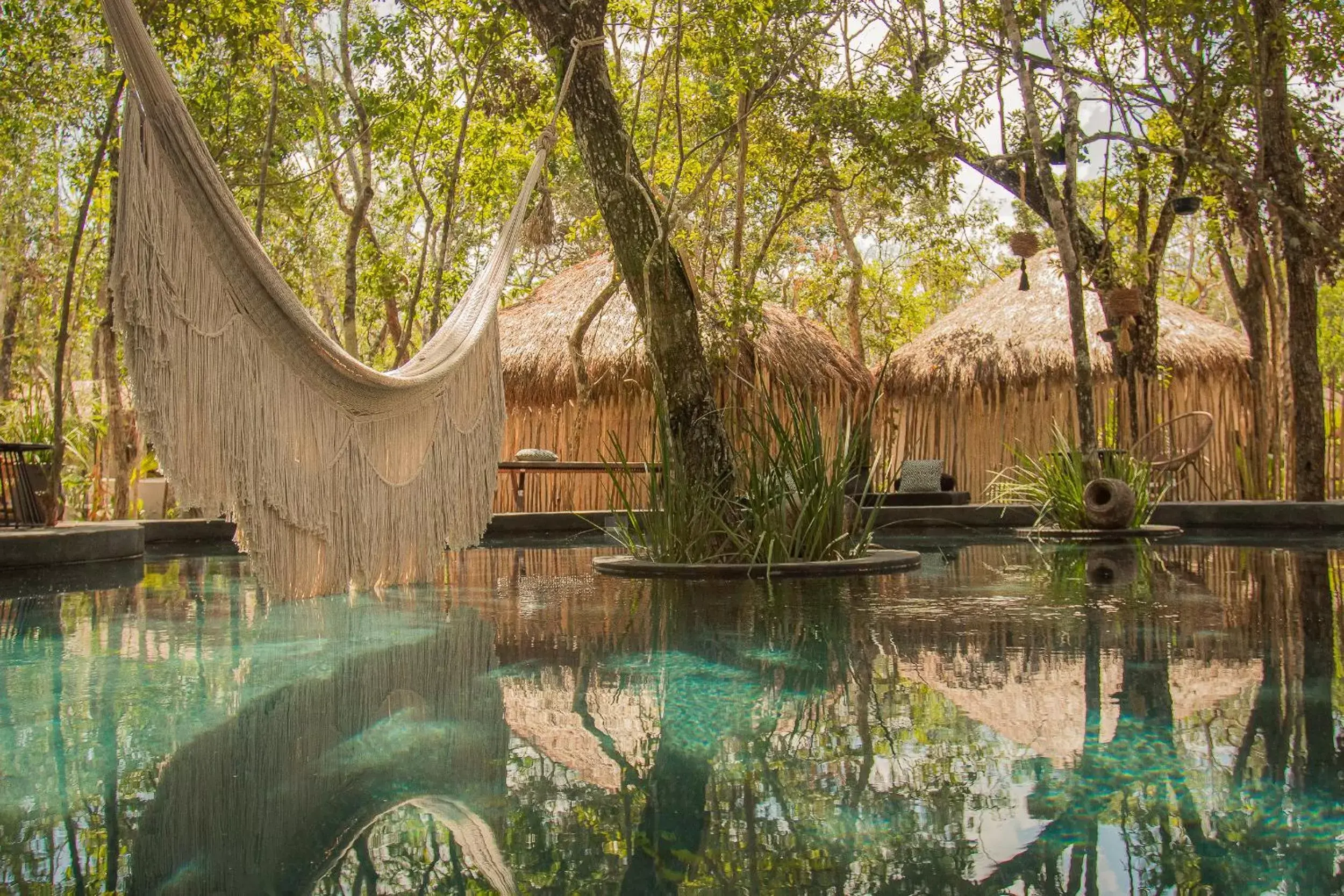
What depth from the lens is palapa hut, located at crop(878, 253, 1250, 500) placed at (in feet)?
33.6

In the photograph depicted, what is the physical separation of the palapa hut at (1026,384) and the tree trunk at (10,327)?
927 cm

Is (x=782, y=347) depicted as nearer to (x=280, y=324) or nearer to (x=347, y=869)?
(x=280, y=324)

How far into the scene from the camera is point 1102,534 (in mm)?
5746

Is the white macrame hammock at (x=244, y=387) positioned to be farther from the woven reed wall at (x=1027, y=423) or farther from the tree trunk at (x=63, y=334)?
the woven reed wall at (x=1027, y=423)

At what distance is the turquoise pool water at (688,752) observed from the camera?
3.61 ft

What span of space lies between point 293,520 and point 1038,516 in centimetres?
528

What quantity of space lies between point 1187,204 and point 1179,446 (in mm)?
3155

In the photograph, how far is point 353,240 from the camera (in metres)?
7.09

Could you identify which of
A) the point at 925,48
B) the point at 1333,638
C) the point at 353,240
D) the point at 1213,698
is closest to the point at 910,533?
the point at 925,48

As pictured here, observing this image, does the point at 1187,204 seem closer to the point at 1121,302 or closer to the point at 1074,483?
the point at 1121,302

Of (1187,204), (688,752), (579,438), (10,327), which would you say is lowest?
(688,752)

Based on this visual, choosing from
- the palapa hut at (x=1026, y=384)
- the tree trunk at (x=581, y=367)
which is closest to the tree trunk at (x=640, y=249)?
the tree trunk at (x=581, y=367)

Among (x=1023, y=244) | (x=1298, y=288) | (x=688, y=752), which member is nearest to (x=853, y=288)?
(x=1023, y=244)

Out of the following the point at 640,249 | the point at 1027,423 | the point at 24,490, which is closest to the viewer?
the point at 640,249
